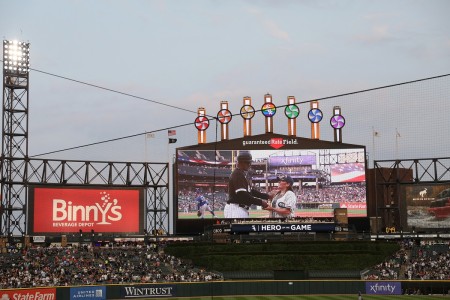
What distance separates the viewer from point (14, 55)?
252ft

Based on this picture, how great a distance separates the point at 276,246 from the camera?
2980 inches

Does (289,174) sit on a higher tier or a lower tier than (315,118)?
lower

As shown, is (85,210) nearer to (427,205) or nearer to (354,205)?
(354,205)

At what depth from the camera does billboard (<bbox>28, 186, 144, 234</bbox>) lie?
254ft

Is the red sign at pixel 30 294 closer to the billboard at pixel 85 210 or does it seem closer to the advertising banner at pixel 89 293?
the advertising banner at pixel 89 293

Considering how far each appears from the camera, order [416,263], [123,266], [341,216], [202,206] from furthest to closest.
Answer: [202,206] → [341,216] → [416,263] → [123,266]

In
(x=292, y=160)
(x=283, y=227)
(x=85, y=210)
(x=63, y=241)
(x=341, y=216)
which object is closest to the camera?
(x=63, y=241)

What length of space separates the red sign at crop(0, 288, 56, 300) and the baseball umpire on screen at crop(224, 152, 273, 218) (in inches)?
1127

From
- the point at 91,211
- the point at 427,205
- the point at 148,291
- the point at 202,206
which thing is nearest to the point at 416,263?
the point at 427,205

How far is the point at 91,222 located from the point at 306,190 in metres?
24.9

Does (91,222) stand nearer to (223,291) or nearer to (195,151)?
(195,151)

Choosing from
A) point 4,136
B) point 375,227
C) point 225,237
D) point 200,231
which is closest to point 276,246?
point 225,237

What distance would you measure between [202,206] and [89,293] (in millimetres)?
24439

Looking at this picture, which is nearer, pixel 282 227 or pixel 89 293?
pixel 89 293
